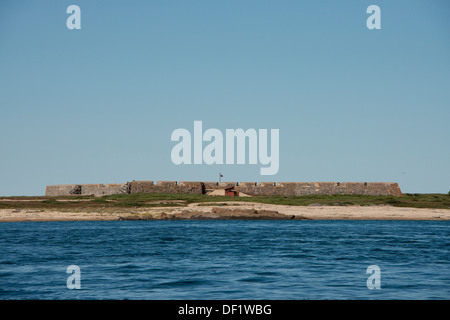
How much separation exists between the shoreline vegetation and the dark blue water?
1220 cm

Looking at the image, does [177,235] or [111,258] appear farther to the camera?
[177,235]

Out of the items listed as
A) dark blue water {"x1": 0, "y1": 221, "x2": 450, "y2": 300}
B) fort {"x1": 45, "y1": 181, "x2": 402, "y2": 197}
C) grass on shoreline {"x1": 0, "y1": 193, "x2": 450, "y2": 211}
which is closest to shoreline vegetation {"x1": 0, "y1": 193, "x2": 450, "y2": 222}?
grass on shoreline {"x1": 0, "y1": 193, "x2": 450, "y2": 211}

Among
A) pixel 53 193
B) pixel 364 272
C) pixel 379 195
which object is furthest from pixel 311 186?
pixel 364 272

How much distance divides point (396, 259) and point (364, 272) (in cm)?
468

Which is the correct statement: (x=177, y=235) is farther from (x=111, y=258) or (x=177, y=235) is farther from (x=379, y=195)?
(x=379, y=195)

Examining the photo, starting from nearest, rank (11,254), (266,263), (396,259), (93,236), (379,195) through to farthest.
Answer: (266,263)
(396,259)
(11,254)
(93,236)
(379,195)

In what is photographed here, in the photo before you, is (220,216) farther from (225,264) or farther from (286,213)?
(225,264)

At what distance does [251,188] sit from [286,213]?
18.9 m

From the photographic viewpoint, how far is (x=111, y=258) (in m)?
22.9

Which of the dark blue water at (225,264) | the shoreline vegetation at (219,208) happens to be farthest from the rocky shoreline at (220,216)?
the dark blue water at (225,264)

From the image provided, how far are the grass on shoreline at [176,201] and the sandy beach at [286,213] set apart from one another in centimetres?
244

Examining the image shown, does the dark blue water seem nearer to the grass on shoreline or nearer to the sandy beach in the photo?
the sandy beach

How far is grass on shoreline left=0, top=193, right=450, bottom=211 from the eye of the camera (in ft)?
184

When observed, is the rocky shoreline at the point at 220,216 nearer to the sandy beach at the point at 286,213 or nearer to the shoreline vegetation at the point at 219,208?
the shoreline vegetation at the point at 219,208
